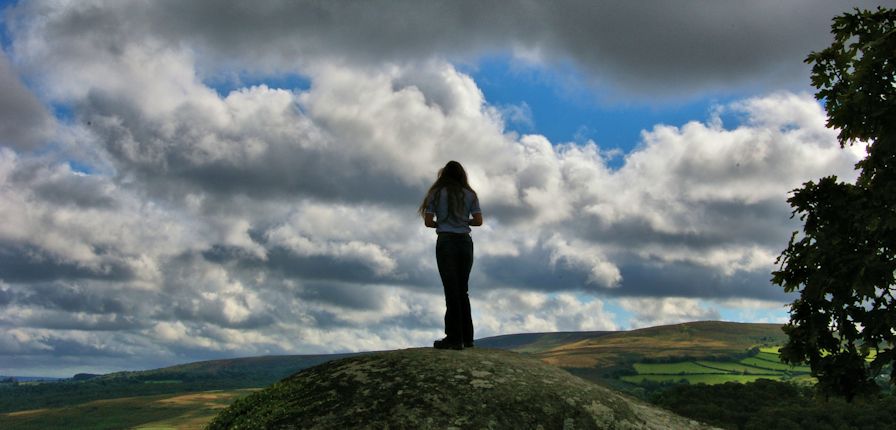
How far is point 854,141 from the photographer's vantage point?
65.1ft

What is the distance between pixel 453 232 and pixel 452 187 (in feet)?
2.95

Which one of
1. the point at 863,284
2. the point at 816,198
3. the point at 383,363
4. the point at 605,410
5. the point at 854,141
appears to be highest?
the point at 854,141

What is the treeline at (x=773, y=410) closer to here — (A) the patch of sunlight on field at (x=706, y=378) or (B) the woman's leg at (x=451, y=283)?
(B) the woman's leg at (x=451, y=283)

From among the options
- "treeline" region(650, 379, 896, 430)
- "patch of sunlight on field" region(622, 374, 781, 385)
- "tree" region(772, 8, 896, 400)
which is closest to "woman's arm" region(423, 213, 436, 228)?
"tree" region(772, 8, 896, 400)

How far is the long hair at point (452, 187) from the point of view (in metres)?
12.5

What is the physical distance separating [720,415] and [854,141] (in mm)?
32066

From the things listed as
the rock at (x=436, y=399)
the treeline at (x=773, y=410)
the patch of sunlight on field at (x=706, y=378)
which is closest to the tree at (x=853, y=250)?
the rock at (x=436, y=399)

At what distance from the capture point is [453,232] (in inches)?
492

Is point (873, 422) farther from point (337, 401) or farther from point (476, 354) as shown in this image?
point (337, 401)

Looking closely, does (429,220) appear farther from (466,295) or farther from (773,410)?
(773,410)

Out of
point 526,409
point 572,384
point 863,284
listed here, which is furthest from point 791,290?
point 526,409

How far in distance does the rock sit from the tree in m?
9.11

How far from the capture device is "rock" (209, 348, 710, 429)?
947 cm

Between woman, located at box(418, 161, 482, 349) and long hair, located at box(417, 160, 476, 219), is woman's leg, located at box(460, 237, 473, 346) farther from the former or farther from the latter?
long hair, located at box(417, 160, 476, 219)
